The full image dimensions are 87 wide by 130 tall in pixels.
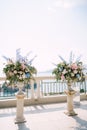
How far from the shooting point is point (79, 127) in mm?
4328

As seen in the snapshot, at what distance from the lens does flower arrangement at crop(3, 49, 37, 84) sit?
479 centimetres

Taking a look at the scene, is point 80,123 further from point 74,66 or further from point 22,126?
point 74,66

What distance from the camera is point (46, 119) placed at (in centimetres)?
496

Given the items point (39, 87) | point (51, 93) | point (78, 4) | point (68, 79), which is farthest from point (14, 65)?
point (51, 93)

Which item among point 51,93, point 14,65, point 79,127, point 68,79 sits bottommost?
point 79,127

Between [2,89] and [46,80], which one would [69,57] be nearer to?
[46,80]

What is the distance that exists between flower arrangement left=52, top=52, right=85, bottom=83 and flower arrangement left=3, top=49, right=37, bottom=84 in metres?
0.81

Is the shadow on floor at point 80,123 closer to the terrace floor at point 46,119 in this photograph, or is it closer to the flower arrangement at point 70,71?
the terrace floor at point 46,119

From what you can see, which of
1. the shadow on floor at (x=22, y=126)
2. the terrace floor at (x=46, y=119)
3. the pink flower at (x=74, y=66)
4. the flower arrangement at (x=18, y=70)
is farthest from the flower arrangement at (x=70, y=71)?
the shadow on floor at (x=22, y=126)

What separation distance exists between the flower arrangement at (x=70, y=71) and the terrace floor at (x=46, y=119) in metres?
0.93

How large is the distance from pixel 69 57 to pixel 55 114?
4.96ft

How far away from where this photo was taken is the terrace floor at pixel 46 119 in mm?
4387

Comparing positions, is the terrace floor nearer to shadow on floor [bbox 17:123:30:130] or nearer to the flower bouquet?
shadow on floor [bbox 17:123:30:130]

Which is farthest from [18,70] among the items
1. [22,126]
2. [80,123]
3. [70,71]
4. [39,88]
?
[39,88]
